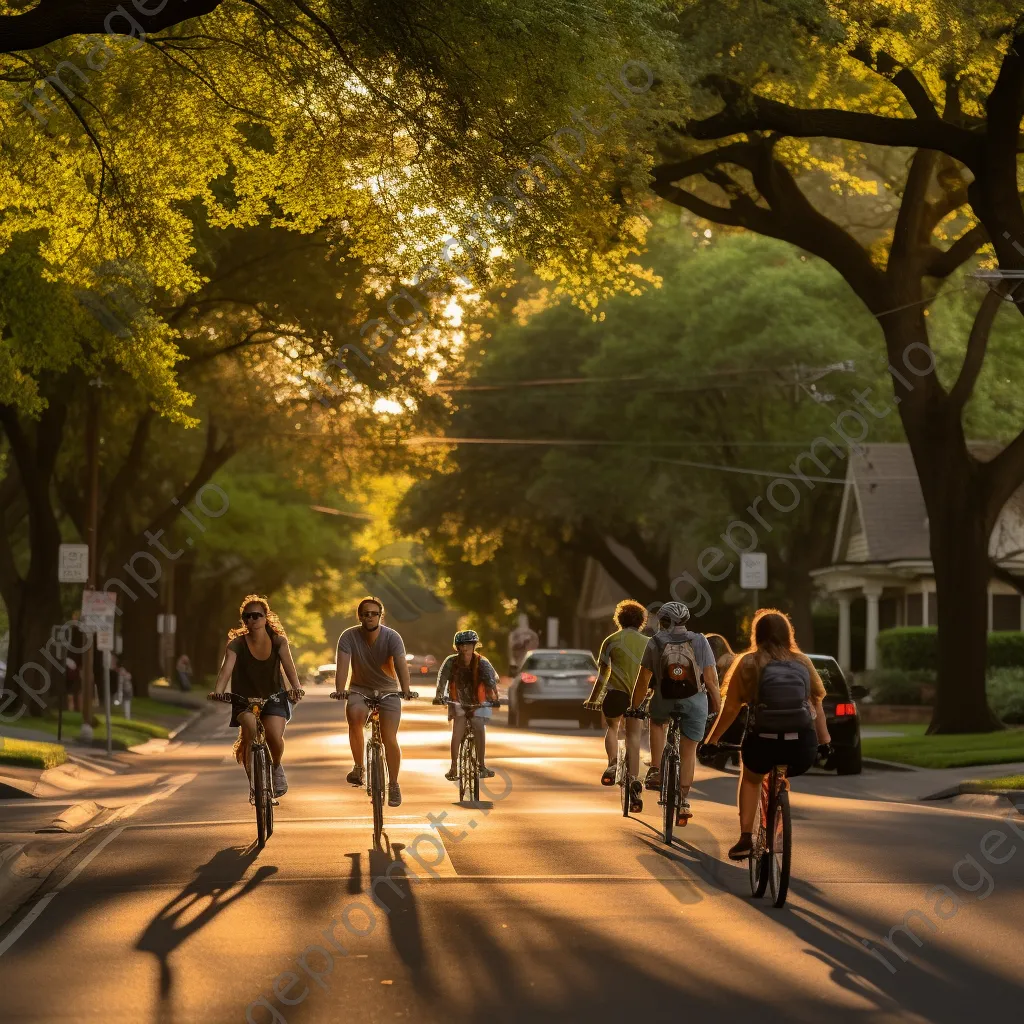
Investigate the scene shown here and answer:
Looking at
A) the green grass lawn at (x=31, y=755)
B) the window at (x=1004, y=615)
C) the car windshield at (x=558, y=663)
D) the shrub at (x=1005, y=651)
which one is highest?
the window at (x=1004, y=615)

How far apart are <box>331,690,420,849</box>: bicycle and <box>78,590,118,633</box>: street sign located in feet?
58.1

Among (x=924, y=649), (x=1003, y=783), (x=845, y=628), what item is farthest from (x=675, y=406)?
(x=1003, y=783)

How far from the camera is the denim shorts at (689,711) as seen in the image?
647 inches

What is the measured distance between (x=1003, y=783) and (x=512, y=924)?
42.0 feet

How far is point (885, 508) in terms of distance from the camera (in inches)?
2156

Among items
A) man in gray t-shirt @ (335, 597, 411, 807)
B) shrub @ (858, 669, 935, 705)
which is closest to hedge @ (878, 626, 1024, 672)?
shrub @ (858, 669, 935, 705)

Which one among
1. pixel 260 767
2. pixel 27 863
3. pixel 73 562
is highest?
pixel 73 562

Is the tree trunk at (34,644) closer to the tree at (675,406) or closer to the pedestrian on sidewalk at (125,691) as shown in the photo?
the pedestrian on sidewalk at (125,691)

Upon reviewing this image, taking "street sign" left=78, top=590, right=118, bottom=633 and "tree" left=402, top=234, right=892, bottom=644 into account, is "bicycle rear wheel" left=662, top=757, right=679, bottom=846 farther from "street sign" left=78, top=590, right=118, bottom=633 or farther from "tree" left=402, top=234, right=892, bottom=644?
"tree" left=402, top=234, right=892, bottom=644

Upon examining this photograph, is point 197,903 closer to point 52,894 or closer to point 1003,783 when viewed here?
point 52,894

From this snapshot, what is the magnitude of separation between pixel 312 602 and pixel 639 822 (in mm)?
71016

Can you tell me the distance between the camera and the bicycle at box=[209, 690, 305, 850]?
52.6 ft

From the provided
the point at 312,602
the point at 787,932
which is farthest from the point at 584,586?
the point at 787,932

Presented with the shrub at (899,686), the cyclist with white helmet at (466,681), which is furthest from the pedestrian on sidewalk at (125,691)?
the cyclist with white helmet at (466,681)
